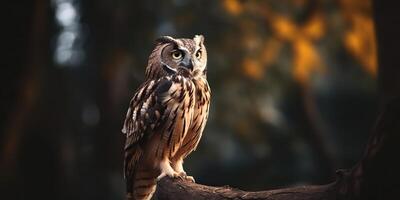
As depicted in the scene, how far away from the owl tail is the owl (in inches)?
1.9

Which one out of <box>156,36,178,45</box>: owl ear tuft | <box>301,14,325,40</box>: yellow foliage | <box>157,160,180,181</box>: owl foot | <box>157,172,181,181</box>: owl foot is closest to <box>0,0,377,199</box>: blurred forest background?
<box>301,14,325,40</box>: yellow foliage

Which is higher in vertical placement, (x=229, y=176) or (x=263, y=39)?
(x=263, y=39)

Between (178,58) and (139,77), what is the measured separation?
3831 mm

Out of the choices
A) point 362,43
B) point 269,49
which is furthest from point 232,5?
point 269,49

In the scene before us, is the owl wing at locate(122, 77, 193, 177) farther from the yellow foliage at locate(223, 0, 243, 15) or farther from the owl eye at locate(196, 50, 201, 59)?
the yellow foliage at locate(223, 0, 243, 15)

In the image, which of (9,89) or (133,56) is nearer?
(9,89)

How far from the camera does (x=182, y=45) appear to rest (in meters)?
3.83

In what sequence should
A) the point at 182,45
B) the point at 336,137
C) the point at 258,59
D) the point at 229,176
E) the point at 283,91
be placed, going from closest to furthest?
the point at 182,45
the point at 258,59
the point at 283,91
the point at 229,176
the point at 336,137

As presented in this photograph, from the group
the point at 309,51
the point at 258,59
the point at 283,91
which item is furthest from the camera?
the point at 283,91

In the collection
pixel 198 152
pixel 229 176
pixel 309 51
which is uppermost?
pixel 309 51

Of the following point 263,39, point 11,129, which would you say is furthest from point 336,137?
point 11,129

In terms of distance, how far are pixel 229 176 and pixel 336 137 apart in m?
2.74

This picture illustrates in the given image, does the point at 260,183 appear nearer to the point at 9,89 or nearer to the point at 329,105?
the point at 9,89

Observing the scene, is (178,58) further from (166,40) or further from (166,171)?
(166,171)
